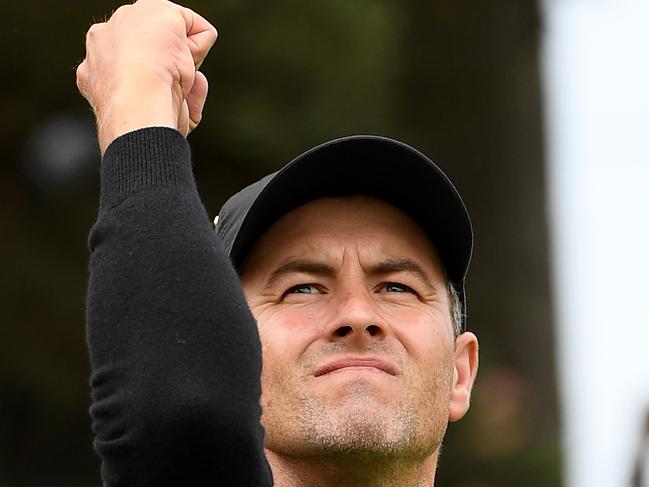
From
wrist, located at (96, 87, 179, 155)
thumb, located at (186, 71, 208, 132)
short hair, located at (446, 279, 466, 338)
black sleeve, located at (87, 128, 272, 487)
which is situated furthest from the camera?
short hair, located at (446, 279, 466, 338)

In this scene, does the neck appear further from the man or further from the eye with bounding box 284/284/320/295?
the eye with bounding box 284/284/320/295

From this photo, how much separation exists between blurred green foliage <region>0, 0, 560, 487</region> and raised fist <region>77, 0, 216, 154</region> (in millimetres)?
6178

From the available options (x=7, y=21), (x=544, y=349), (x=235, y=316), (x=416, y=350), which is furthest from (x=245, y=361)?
(x=544, y=349)

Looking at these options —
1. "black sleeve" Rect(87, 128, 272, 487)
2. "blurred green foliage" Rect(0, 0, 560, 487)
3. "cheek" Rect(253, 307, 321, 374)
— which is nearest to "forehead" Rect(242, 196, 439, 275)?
"cheek" Rect(253, 307, 321, 374)

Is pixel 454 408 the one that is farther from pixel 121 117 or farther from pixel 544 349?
pixel 544 349

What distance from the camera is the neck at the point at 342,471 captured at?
304 centimetres

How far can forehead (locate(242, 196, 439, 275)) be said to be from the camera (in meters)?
3.20

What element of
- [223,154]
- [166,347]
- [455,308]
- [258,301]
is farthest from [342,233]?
[223,154]

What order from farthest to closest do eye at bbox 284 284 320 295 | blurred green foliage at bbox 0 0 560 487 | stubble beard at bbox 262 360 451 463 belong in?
1. blurred green foliage at bbox 0 0 560 487
2. eye at bbox 284 284 320 295
3. stubble beard at bbox 262 360 451 463

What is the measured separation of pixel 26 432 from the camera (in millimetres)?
9281

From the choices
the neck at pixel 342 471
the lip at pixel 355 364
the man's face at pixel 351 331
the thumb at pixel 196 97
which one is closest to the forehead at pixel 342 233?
the man's face at pixel 351 331

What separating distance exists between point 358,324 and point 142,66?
0.73 m

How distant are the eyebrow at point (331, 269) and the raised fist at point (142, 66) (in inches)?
24.2

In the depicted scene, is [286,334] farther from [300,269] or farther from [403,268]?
[403,268]
